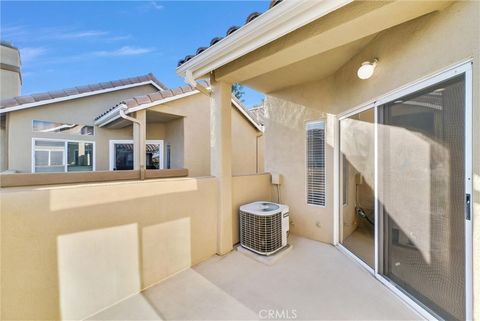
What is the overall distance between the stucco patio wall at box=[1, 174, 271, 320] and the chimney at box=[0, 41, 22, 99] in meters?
10.1

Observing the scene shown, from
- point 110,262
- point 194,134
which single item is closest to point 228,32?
point 110,262

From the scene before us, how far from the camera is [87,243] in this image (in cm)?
247

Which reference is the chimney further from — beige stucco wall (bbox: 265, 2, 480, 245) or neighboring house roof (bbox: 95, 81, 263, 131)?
beige stucco wall (bbox: 265, 2, 480, 245)

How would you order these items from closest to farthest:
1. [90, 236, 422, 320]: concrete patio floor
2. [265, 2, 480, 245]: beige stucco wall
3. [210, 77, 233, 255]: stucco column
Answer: [265, 2, 480, 245]: beige stucco wall < [90, 236, 422, 320]: concrete patio floor < [210, 77, 233, 255]: stucco column

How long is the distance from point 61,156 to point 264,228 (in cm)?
733

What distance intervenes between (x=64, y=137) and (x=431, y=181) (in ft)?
30.8

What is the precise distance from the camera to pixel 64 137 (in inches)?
269

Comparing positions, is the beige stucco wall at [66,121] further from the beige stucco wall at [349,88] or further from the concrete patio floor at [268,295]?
the concrete patio floor at [268,295]

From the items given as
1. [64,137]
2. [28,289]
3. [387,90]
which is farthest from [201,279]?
[64,137]

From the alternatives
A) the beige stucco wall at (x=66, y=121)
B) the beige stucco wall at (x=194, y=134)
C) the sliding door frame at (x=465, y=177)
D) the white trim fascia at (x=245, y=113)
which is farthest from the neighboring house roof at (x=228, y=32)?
the beige stucco wall at (x=66, y=121)

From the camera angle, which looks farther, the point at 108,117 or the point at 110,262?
the point at 108,117

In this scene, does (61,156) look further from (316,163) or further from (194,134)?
(316,163)

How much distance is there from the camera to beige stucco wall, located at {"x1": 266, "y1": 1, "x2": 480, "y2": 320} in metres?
1.73

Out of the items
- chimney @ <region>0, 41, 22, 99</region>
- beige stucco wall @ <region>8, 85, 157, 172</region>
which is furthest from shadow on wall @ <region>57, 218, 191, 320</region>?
chimney @ <region>0, 41, 22, 99</region>
